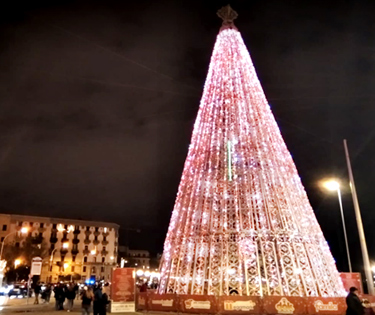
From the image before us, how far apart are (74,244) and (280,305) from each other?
87.9 metres

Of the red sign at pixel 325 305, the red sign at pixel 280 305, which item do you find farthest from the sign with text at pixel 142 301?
the red sign at pixel 325 305

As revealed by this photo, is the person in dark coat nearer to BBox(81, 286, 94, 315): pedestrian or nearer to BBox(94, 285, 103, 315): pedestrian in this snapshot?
BBox(94, 285, 103, 315): pedestrian

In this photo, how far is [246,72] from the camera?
1927 centimetres

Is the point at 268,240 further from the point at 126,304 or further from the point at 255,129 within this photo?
the point at 126,304

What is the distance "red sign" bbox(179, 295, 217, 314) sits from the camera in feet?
57.3

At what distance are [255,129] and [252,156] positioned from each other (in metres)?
1.20

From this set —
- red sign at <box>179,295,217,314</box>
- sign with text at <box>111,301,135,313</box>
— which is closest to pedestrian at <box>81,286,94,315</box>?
sign with text at <box>111,301,135,313</box>

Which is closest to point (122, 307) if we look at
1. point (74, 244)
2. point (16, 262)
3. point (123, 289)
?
point (123, 289)

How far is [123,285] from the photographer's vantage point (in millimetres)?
18672

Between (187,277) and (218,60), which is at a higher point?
(218,60)

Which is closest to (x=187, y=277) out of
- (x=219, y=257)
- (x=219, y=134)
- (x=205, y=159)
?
(x=219, y=257)

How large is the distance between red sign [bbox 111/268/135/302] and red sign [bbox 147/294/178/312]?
1036 mm

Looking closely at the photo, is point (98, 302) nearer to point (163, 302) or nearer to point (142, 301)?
point (163, 302)

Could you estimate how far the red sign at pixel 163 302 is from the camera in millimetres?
18102
